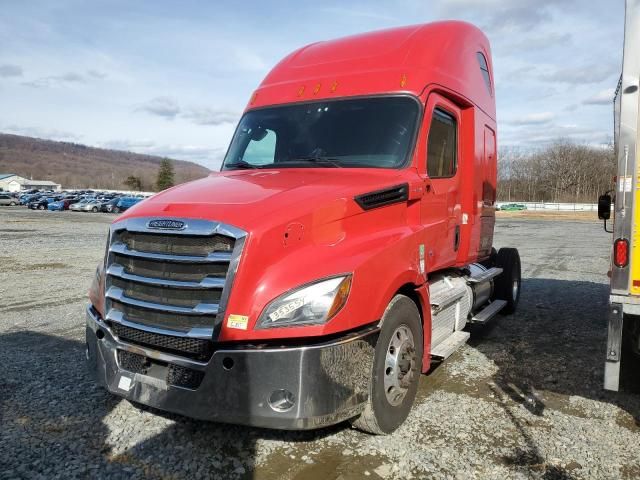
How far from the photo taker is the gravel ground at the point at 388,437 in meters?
3.49

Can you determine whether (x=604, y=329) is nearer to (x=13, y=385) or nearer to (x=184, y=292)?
(x=184, y=292)

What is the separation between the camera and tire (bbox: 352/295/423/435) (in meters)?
3.68

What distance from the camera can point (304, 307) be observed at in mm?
3260

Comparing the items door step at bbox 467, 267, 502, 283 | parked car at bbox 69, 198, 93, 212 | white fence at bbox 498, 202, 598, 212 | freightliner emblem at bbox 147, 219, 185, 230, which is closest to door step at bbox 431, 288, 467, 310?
door step at bbox 467, 267, 502, 283

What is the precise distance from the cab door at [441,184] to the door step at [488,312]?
0.97 m

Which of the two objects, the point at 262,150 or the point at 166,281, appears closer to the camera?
the point at 166,281

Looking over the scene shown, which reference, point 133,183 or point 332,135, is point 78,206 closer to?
point 332,135

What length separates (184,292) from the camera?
3.50 metres

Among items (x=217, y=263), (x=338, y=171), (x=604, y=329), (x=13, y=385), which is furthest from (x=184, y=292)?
(x=604, y=329)

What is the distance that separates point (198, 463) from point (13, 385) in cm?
243

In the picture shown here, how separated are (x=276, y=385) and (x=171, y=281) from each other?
3.38 feet

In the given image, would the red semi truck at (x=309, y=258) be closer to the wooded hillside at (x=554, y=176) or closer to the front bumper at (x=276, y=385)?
the front bumper at (x=276, y=385)

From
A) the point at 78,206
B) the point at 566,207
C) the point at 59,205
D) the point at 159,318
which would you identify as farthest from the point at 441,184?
the point at 566,207

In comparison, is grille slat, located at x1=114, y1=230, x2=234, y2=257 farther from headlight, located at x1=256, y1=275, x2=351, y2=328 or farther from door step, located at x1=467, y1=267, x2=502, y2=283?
door step, located at x1=467, y1=267, x2=502, y2=283
